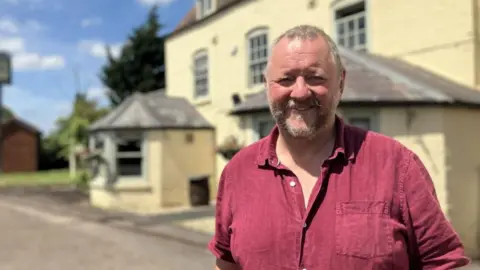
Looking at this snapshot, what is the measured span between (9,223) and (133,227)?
143 inches

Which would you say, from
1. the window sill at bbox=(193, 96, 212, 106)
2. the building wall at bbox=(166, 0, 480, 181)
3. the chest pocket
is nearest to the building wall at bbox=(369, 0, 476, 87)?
the building wall at bbox=(166, 0, 480, 181)

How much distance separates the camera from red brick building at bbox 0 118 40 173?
129 ft

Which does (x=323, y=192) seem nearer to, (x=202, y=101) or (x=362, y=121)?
(x=362, y=121)

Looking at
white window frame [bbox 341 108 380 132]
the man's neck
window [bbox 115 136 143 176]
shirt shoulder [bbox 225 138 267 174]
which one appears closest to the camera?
the man's neck

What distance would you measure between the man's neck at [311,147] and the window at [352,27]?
9301mm

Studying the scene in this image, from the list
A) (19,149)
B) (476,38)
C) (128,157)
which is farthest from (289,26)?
(19,149)

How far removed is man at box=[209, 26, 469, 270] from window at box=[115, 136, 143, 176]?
13241 millimetres

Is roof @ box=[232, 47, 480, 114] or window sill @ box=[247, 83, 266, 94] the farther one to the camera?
window sill @ box=[247, 83, 266, 94]

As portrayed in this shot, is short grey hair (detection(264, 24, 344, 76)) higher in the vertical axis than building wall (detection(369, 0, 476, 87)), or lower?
lower

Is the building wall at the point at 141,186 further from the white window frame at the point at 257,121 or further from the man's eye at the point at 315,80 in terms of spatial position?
the man's eye at the point at 315,80

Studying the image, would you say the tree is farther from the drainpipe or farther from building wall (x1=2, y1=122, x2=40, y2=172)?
the drainpipe

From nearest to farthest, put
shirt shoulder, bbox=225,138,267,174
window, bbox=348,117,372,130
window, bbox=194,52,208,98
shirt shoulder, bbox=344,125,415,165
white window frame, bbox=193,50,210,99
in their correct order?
shirt shoulder, bbox=344,125,415,165 < shirt shoulder, bbox=225,138,267,174 < window, bbox=348,117,372,130 < white window frame, bbox=193,50,210,99 < window, bbox=194,52,208,98

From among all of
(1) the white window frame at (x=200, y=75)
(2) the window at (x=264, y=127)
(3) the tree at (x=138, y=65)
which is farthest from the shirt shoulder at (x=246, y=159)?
(3) the tree at (x=138, y=65)

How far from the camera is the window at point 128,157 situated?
1497 cm
